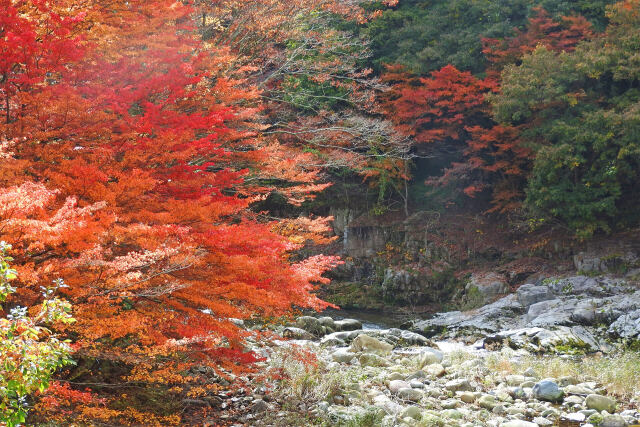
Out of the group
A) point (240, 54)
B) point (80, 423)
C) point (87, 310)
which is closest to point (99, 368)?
point (80, 423)

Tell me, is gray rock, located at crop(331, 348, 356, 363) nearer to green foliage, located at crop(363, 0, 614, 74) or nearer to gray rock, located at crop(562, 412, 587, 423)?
gray rock, located at crop(562, 412, 587, 423)

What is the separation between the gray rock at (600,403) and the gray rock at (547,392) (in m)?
0.39

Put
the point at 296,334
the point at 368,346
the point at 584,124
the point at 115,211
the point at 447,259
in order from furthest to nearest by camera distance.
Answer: the point at 447,259 → the point at 584,124 → the point at 296,334 → the point at 368,346 → the point at 115,211

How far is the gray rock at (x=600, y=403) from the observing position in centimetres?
650

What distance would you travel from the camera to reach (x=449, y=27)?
21.7 metres

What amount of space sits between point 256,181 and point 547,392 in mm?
7156

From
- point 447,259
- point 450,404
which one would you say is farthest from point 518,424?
point 447,259

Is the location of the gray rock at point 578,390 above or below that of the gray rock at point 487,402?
below

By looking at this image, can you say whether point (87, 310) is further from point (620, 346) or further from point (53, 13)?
point (620, 346)

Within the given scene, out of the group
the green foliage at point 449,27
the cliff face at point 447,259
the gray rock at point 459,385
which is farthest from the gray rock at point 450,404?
the green foliage at point 449,27

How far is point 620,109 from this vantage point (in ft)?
51.0

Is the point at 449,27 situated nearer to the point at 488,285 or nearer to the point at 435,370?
the point at 488,285

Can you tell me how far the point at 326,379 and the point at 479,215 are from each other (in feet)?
50.9

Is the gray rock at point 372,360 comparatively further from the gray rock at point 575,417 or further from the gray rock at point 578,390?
the gray rock at point 575,417
